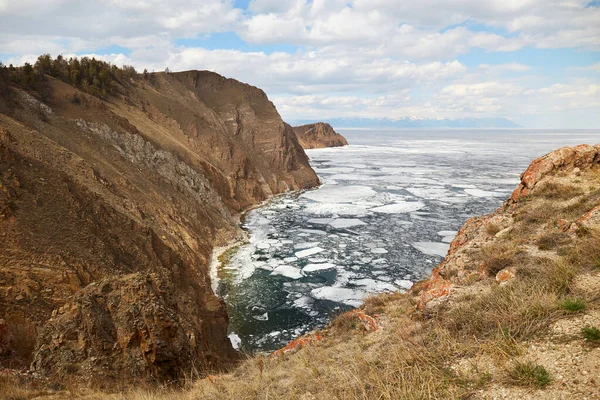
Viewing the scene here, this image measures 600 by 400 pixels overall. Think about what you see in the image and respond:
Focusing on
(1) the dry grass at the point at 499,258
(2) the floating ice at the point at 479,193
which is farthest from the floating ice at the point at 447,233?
(1) the dry grass at the point at 499,258

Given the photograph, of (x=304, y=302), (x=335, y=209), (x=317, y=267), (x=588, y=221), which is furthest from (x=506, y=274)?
(x=335, y=209)

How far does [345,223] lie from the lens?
2727 cm

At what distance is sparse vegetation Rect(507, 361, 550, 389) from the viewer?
3779 mm

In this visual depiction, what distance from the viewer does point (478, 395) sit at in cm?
390

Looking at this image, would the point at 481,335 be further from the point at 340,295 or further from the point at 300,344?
the point at 340,295

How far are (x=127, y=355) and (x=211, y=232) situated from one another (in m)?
16.1

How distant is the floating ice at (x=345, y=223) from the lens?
26.6m

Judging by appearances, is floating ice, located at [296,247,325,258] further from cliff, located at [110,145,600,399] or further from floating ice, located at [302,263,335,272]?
cliff, located at [110,145,600,399]

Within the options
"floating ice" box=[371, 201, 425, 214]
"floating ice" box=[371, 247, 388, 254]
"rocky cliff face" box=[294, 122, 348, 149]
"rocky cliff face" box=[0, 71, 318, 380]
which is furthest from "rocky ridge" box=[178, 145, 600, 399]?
"rocky cliff face" box=[294, 122, 348, 149]

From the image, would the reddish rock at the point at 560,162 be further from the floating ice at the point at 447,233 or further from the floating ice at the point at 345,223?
the floating ice at the point at 345,223

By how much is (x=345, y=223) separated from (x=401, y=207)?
6928 mm

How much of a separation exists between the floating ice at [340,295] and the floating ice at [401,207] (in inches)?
585

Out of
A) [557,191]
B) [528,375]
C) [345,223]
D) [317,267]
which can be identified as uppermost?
[557,191]

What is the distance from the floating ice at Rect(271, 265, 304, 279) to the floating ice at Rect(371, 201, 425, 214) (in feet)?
44.2
